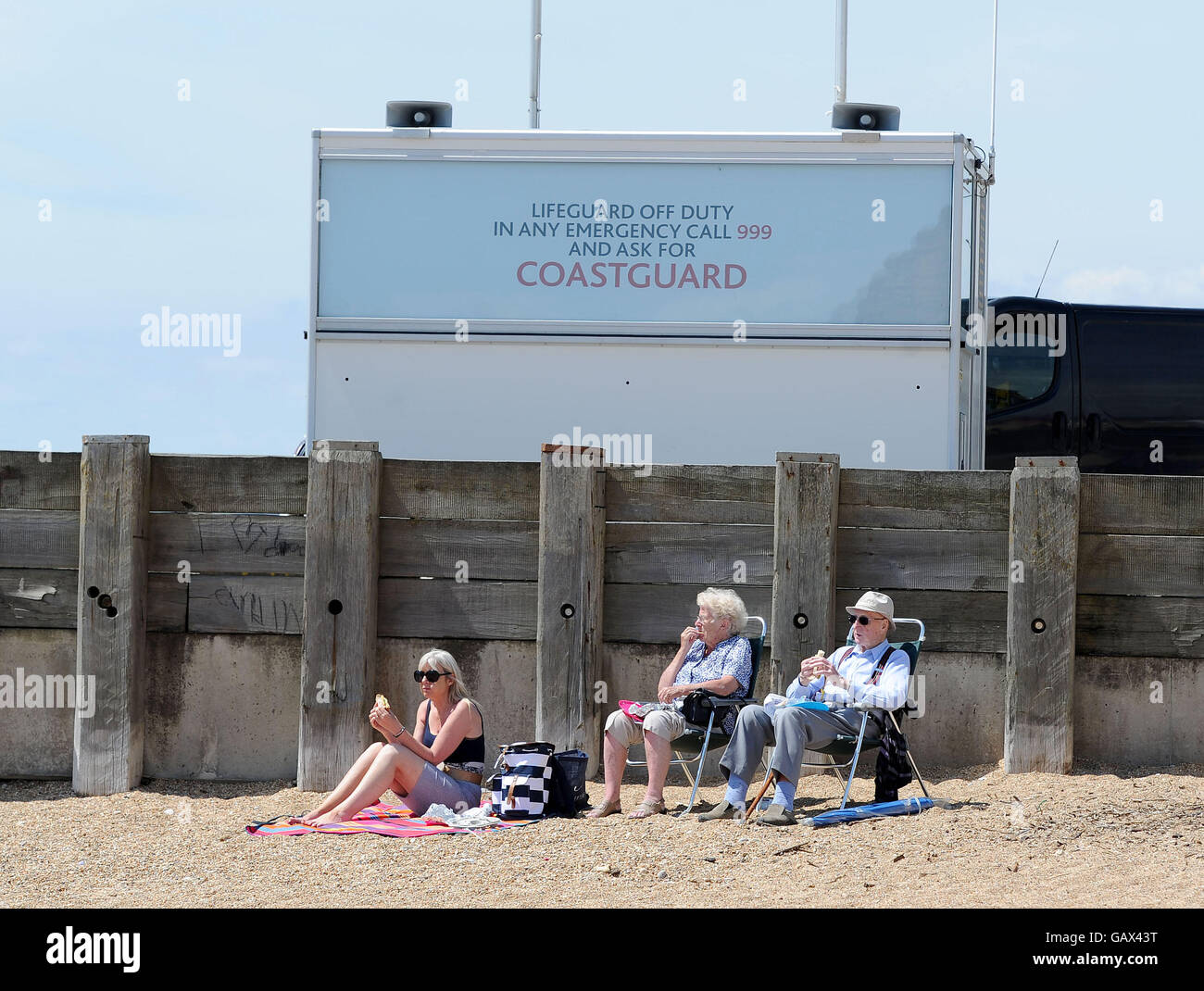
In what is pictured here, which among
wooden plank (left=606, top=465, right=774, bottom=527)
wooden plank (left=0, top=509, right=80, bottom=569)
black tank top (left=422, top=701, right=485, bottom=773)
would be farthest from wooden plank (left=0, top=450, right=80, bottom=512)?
wooden plank (left=606, top=465, right=774, bottom=527)

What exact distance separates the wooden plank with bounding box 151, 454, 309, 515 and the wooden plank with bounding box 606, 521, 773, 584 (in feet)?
5.65

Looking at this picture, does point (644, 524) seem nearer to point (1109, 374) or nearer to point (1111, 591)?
point (1111, 591)

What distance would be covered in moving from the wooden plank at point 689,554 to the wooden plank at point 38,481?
9.63 ft

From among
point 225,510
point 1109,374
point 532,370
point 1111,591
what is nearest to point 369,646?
point 225,510

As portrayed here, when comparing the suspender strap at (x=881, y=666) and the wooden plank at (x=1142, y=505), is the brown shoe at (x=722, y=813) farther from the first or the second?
the wooden plank at (x=1142, y=505)

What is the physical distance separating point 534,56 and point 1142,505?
5464mm

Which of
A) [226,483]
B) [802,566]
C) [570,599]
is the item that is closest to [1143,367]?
[802,566]

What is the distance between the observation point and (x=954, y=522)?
744cm

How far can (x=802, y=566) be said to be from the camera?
24.1 ft

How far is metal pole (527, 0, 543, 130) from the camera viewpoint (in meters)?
10.2

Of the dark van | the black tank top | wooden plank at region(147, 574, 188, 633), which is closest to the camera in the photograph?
the black tank top

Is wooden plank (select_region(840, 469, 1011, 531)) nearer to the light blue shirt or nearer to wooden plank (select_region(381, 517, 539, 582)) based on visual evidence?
the light blue shirt

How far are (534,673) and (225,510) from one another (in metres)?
1.89

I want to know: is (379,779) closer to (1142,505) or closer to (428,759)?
(428,759)
